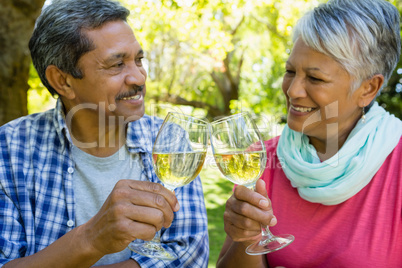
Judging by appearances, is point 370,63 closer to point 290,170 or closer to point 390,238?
point 290,170

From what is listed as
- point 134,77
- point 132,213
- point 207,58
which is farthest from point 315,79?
point 207,58

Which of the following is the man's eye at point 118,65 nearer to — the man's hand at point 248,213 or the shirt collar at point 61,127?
the shirt collar at point 61,127

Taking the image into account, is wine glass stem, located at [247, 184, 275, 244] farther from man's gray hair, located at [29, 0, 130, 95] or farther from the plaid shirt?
man's gray hair, located at [29, 0, 130, 95]

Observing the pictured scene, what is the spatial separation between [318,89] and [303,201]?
24.6 inches

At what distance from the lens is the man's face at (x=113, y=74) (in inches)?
81.1

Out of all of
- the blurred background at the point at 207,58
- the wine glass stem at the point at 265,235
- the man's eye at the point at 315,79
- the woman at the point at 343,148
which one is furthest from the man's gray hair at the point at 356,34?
the wine glass stem at the point at 265,235

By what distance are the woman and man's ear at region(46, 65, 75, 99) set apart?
4.06 ft

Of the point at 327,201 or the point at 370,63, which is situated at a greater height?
the point at 370,63

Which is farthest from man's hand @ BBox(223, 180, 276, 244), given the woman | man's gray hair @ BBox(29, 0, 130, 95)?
man's gray hair @ BBox(29, 0, 130, 95)

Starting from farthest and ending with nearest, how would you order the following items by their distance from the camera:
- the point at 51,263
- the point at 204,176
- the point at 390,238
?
the point at 204,176 < the point at 390,238 < the point at 51,263

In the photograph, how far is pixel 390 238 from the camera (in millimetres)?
1856

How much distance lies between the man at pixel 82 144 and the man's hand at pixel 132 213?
463 millimetres

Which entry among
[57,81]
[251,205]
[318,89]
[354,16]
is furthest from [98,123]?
[354,16]

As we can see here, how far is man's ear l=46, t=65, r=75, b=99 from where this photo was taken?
2184 mm
